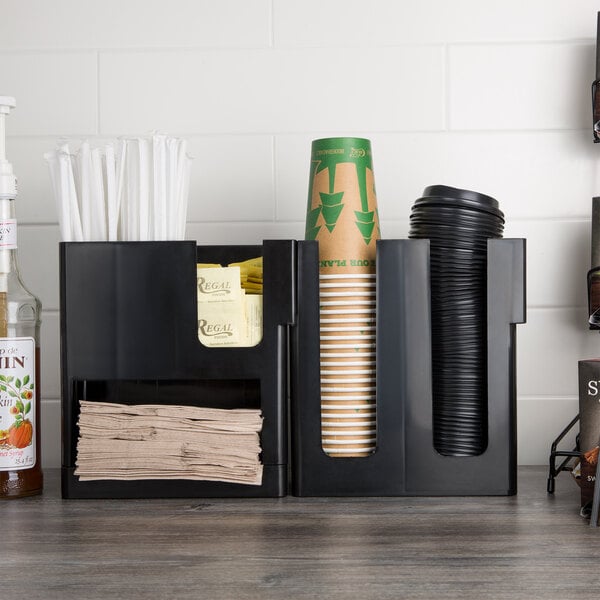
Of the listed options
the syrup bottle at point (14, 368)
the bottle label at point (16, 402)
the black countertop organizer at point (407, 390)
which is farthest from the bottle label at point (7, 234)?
the black countertop organizer at point (407, 390)

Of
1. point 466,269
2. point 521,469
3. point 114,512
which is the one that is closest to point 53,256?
point 114,512

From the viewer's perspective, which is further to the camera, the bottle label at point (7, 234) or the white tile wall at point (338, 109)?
the white tile wall at point (338, 109)

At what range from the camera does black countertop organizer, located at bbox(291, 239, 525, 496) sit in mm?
862

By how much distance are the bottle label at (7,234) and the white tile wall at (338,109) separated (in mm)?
Result: 245

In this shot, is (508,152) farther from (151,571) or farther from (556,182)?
(151,571)

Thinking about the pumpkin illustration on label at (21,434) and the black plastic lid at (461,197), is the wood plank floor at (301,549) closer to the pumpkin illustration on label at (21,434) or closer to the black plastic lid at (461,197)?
the pumpkin illustration on label at (21,434)

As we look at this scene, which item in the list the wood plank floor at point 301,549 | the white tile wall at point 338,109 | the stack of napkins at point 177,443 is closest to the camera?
the wood plank floor at point 301,549

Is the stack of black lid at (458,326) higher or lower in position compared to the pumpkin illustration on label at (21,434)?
higher

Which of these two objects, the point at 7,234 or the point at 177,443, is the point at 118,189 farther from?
the point at 177,443

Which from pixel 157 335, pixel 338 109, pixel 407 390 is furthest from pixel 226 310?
pixel 338 109

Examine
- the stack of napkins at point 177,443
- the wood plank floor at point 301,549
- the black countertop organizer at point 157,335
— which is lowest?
the wood plank floor at point 301,549

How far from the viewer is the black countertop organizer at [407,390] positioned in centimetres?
86

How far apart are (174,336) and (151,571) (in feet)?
0.99

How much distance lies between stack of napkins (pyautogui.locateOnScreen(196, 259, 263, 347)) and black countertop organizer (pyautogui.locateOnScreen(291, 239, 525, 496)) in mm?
50
